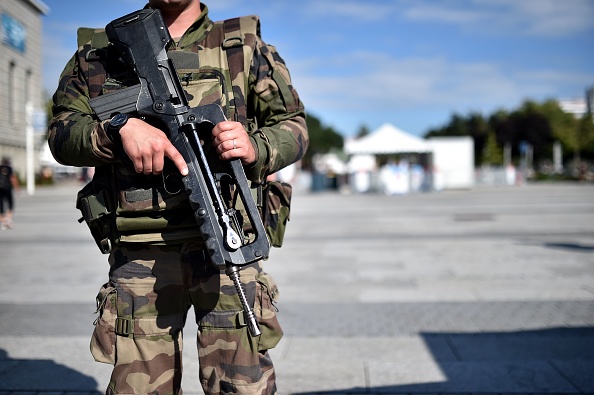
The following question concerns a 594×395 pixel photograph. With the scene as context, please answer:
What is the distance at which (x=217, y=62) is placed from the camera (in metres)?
2.14

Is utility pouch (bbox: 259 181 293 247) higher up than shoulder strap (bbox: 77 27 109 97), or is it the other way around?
shoulder strap (bbox: 77 27 109 97)

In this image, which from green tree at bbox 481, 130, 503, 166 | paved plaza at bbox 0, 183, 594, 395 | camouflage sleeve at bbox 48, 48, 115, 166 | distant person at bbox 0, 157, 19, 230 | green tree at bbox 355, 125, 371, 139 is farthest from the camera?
green tree at bbox 355, 125, 371, 139

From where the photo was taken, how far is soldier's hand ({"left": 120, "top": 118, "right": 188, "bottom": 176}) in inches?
72.9

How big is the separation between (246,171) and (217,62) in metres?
0.42

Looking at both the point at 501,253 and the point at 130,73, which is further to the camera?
the point at 501,253

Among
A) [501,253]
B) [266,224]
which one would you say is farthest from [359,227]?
[266,224]

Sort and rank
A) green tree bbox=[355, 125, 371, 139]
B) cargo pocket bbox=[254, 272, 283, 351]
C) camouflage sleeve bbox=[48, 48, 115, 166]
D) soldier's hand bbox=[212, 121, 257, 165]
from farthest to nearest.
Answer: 1. green tree bbox=[355, 125, 371, 139]
2. cargo pocket bbox=[254, 272, 283, 351]
3. camouflage sleeve bbox=[48, 48, 115, 166]
4. soldier's hand bbox=[212, 121, 257, 165]

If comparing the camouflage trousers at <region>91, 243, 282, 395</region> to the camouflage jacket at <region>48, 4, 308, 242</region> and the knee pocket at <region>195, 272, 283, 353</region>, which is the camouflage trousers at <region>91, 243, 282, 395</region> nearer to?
the knee pocket at <region>195, 272, 283, 353</region>

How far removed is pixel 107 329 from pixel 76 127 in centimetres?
67

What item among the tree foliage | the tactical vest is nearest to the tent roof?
the tactical vest

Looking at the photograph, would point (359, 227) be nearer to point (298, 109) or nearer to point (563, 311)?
point (563, 311)

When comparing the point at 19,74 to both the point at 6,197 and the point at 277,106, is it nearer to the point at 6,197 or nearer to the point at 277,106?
the point at 6,197

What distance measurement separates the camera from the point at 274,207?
7.41 ft

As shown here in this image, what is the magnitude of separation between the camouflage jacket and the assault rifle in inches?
3.4
